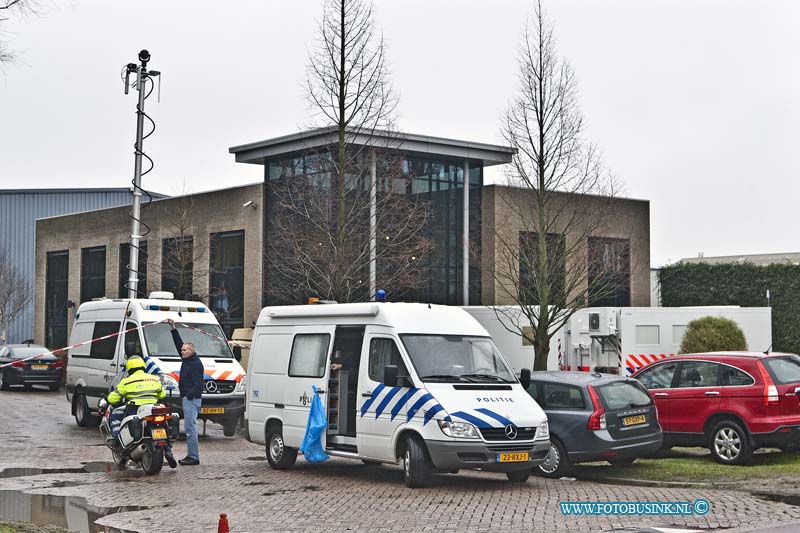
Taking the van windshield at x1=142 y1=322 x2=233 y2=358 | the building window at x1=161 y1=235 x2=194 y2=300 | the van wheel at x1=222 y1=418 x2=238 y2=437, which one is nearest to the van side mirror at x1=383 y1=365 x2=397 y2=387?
the van wheel at x1=222 y1=418 x2=238 y2=437

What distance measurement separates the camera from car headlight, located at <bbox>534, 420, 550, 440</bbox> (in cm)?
1318

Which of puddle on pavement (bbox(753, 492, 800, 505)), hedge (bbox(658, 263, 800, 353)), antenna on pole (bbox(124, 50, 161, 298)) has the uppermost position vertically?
antenna on pole (bbox(124, 50, 161, 298))

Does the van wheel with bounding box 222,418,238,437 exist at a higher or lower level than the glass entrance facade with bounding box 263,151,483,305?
lower

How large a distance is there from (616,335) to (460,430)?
13071mm

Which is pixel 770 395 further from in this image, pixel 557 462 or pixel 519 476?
pixel 519 476

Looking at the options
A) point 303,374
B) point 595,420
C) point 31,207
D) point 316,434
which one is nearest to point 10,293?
point 31,207

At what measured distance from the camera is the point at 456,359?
13.9 m

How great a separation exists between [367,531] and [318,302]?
676 cm

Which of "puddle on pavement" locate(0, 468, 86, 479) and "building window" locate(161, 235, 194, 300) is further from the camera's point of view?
"building window" locate(161, 235, 194, 300)

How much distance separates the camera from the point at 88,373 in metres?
22.1

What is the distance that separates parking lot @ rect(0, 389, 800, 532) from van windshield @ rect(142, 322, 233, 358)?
12.1 feet

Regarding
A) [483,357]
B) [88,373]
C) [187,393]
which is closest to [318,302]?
[187,393]

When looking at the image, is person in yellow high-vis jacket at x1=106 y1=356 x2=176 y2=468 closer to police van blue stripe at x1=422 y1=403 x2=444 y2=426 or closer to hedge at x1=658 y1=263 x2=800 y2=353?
police van blue stripe at x1=422 y1=403 x2=444 y2=426

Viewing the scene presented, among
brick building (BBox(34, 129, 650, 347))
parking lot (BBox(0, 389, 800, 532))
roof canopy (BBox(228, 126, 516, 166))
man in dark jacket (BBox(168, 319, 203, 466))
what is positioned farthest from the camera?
brick building (BBox(34, 129, 650, 347))
